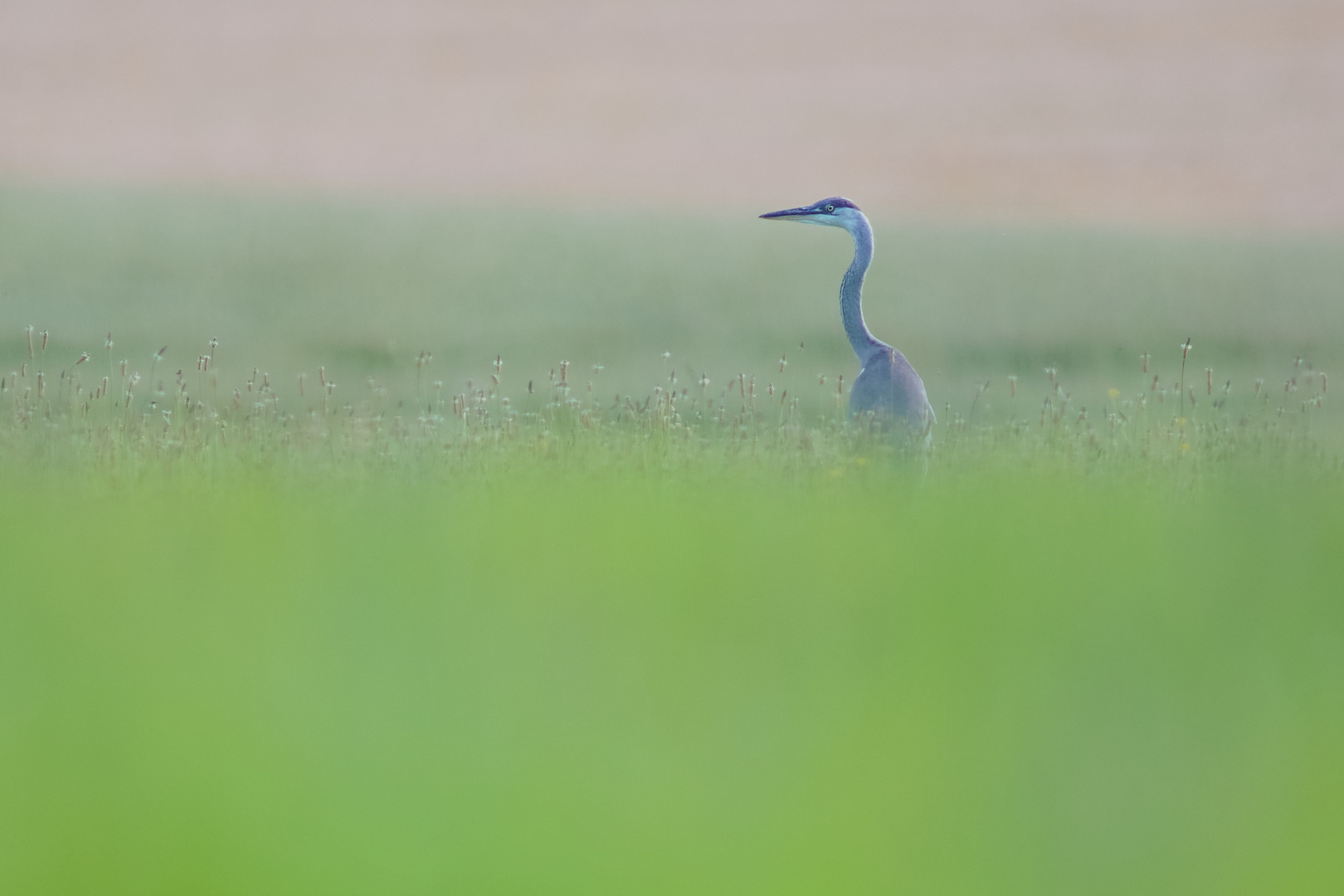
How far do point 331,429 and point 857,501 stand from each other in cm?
211

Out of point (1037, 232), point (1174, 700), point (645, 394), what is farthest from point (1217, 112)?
point (1174, 700)

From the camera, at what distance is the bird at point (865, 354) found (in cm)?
392

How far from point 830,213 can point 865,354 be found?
614mm

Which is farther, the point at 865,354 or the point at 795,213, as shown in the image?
the point at 795,213

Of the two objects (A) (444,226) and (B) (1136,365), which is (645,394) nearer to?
(A) (444,226)

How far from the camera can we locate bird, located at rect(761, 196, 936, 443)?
392 centimetres

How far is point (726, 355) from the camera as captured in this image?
16.5 ft

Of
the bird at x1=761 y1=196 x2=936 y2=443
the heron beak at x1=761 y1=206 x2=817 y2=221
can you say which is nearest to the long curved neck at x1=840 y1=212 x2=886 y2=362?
the bird at x1=761 y1=196 x2=936 y2=443

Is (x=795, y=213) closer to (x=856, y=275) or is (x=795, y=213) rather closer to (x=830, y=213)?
(x=830, y=213)

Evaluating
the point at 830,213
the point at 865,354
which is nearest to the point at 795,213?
the point at 830,213

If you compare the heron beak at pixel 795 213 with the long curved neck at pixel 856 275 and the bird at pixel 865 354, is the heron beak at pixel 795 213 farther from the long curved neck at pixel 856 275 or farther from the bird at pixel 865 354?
the long curved neck at pixel 856 275

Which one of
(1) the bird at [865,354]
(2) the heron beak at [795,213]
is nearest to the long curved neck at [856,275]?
(1) the bird at [865,354]

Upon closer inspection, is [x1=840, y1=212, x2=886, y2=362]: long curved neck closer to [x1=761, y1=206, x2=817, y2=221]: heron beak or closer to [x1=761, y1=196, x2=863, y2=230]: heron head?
[x1=761, y1=196, x2=863, y2=230]: heron head

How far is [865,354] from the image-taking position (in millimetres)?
4312
